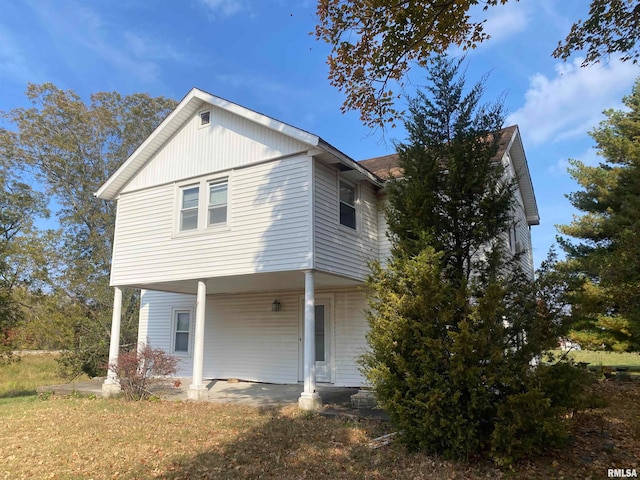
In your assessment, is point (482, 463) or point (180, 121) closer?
point (482, 463)

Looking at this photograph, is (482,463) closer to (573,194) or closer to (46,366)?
(573,194)

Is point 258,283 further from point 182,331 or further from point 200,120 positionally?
point 182,331

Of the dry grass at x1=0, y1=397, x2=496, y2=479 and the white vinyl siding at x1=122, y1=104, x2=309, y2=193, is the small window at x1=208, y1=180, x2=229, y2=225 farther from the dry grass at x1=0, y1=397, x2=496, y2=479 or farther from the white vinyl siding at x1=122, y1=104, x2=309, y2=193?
the dry grass at x1=0, y1=397, x2=496, y2=479

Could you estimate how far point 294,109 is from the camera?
20.1 metres

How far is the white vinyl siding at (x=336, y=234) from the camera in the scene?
362 inches

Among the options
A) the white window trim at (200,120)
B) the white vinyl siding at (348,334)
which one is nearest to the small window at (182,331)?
the white vinyl siding at (348,334)

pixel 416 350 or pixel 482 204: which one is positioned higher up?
pixel 482 204

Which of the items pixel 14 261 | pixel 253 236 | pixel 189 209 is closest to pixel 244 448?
pixel 253 236

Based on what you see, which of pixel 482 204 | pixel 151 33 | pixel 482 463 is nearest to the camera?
pixel 482 463

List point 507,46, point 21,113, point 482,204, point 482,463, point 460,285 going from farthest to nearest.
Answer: point 21,113, point 507,46, point 482,204, point 460,285, point 482,463

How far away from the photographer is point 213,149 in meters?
10.6

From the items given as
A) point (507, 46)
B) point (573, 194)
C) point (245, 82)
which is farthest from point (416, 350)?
point (245, 82)

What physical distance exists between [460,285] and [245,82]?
17837 mm

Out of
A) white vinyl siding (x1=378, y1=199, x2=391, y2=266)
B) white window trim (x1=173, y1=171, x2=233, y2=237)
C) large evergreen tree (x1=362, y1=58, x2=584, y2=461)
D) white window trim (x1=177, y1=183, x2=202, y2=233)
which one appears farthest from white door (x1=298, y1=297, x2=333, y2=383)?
large evergreen tree (x1=362, y1=58, x2=584, y2=461)
